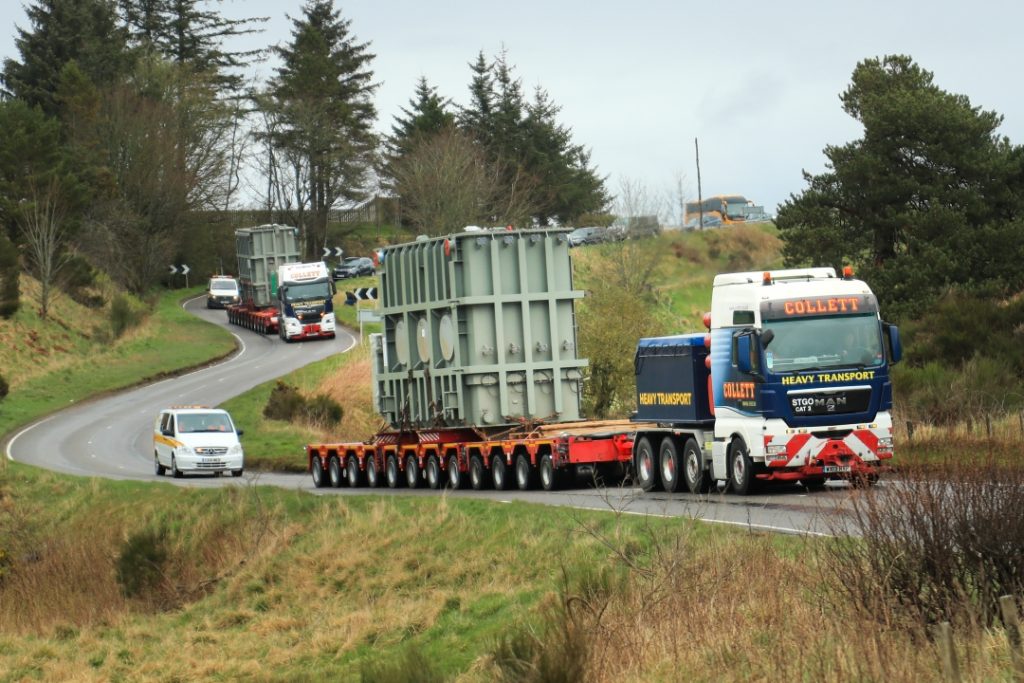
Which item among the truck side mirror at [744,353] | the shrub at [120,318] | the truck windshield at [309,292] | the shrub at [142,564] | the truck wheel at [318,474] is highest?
the truck windshield at [309,292]

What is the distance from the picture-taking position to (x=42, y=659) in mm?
20812

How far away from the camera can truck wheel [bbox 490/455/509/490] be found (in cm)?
2722

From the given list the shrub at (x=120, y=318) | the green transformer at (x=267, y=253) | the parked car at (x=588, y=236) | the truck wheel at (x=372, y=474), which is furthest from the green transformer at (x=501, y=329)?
the parked car at (x=588, y=236)

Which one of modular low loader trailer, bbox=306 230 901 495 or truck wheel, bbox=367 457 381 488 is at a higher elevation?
modular low loader trailer, bbox=306 230 901 495

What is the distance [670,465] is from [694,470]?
737 millimetres

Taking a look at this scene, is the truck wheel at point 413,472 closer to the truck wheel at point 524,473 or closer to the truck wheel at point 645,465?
the truck wheel at point 524,473

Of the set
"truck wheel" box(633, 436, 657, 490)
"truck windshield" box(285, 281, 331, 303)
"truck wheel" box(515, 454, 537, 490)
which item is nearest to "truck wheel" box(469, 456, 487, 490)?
"truck wheel" box(515, 454, 537, 490)

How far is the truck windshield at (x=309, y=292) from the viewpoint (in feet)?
237

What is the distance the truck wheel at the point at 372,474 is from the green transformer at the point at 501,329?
322 cm

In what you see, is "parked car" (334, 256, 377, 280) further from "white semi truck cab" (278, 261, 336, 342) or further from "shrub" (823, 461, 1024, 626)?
"shrub" (823, 461, 1024, 626)

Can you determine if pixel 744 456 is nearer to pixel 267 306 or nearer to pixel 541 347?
pixel 541 347

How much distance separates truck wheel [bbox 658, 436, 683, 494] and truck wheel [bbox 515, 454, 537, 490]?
3.48 meters

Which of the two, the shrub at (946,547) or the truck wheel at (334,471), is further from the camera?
the truck wheel at (334,471)

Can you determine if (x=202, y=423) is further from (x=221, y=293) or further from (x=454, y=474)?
(x=221, y=293)
